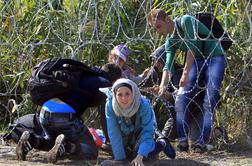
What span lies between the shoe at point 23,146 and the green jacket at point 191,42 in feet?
4.58

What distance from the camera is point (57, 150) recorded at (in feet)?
17.0

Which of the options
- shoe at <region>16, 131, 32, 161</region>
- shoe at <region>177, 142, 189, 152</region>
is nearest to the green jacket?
shoe at <region>177, 142, 189, 152</region>

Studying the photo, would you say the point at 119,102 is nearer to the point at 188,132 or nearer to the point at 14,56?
the point at 188,132

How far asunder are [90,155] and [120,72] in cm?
84

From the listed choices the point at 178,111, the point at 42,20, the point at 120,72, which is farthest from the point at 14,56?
the point at 178,111

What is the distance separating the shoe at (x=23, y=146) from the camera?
5.31 metres

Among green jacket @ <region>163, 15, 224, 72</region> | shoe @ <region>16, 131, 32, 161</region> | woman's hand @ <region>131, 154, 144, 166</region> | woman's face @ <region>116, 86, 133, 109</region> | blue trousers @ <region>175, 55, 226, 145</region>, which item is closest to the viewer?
woman's hand @ <region>131, 154, 144, 166</region>

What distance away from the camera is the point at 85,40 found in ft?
21.2

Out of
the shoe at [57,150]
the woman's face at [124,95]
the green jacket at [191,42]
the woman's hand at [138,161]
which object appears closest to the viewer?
the woman's hand at [138,161]

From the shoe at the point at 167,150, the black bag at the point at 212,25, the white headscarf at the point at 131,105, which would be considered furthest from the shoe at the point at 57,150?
the black bag at the point at 212,25

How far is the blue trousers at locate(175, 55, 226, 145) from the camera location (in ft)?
18.8

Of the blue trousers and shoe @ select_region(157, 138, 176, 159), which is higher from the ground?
the blue trousers

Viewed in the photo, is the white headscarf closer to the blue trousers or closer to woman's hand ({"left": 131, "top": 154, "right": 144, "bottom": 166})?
woman's hand ({"left": 131, "top": 154, "right": 144, "bottom": 166})

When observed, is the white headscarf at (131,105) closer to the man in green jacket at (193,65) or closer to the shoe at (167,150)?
the shoe at (167,150)
